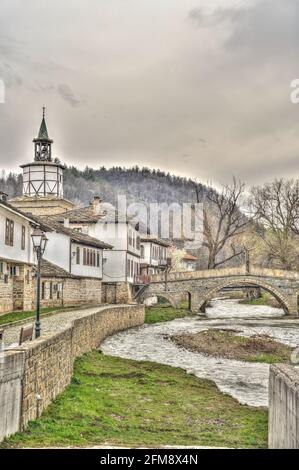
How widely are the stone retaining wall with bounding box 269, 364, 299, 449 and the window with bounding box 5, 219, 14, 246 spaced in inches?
622

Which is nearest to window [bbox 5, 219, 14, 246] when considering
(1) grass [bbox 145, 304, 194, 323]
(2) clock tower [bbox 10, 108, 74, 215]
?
(1) grass [bbox 145, 304, 194, 323]

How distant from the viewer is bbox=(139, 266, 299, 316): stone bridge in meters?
49.8

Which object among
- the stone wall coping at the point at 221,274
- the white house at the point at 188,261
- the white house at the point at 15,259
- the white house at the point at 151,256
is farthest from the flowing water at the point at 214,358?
the white house at the point at 188,261

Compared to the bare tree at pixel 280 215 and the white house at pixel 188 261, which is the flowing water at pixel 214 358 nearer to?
the bare tree at pixel 280 215

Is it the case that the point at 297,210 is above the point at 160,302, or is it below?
above

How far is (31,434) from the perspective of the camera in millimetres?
9734

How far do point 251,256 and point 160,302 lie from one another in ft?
44.4

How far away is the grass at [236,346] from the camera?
26.9m

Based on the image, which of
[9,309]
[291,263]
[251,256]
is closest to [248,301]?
[251,256]

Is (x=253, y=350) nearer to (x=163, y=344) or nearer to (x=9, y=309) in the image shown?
(x=163, y=344)

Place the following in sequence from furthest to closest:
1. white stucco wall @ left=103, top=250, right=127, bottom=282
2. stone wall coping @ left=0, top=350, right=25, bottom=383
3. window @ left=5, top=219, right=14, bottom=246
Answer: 1. white stucco wall @ left=103, top=250, right=127, bottom=282
2. window @ left=5, top=219, right=14, bottom=246
3. stone wall coping @ left=0, top=350, right=25, bottom=383

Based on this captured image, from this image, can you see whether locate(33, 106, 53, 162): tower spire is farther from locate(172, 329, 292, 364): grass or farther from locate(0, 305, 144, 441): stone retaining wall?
locate(0, 305, 144, 441): stone retaining wall

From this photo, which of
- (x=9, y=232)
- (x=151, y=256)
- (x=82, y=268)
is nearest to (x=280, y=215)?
(x=151, y=256)

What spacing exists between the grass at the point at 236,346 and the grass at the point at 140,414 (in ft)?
22.4
